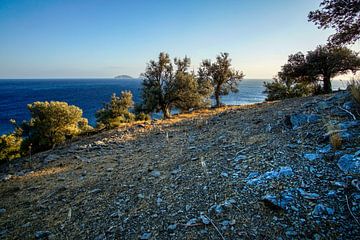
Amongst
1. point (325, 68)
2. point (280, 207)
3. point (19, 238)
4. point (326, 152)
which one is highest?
point (325, 68)

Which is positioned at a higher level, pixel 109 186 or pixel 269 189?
pixel 269 189

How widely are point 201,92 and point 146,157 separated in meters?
18.8

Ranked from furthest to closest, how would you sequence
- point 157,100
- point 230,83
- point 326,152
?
point 230,83, point 157,100, point 326,152

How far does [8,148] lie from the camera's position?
26.2 m

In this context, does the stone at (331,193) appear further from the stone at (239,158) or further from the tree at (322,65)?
the tree at (322,65)

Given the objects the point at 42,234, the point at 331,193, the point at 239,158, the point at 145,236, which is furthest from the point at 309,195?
the point at 42,234

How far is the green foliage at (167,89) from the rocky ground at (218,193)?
52.9 ft

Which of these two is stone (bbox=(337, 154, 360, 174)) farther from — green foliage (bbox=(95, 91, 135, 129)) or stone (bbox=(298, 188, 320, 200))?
green foliage (bbox=(95, 91, 135, 129))

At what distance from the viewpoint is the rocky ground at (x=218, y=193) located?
10.6ft

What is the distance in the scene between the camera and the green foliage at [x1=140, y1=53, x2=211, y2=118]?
23406 mm

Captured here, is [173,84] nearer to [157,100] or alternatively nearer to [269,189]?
[157,100]

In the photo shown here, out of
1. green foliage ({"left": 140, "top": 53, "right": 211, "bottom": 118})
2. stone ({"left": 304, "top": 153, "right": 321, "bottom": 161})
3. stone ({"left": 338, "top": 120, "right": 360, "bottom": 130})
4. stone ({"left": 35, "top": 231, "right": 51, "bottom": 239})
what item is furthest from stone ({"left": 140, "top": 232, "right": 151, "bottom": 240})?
green foliage ({"left": 140, "top": 53, "right": 211, "bottom": 118})

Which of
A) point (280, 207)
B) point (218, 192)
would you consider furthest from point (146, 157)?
point (280, 207)

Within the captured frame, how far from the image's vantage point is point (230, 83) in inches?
1238
